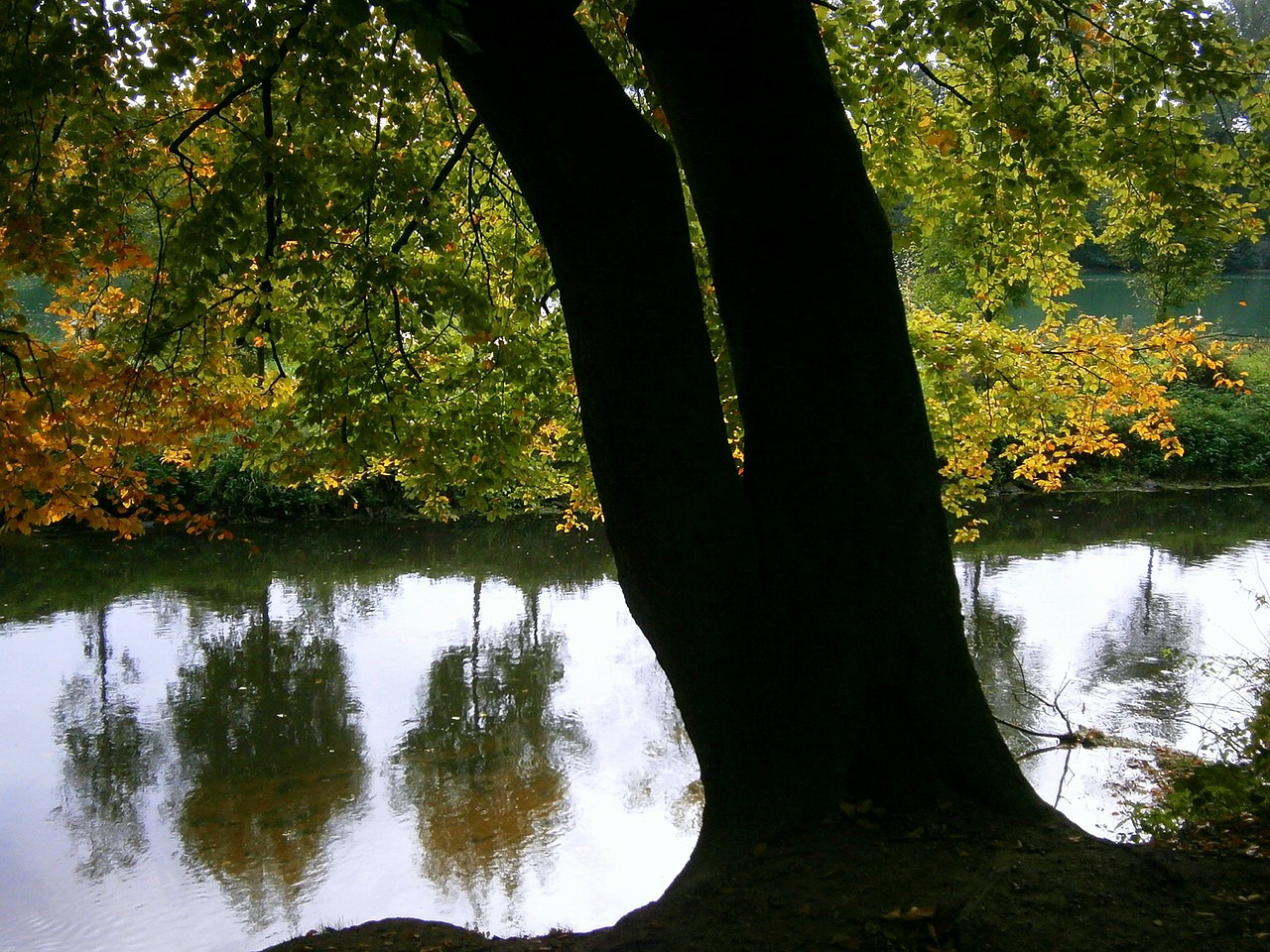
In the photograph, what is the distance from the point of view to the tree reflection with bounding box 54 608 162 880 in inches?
291

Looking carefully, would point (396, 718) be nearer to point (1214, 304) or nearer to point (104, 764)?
point (104, 764)

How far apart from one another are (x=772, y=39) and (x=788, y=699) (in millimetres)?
1831

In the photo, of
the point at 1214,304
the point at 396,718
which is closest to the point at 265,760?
the point at 396,718

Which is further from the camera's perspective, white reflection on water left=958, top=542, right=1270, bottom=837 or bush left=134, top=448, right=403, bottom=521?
bush left=134, top=448, right=403, bottom=521

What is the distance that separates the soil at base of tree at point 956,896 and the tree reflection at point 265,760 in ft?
15.7

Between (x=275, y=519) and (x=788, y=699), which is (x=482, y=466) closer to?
(x=788, y=699)

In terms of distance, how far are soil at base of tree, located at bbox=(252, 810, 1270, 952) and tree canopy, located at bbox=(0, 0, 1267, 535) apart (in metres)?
1.73

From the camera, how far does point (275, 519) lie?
18.9 m

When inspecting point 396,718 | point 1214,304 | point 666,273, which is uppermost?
point 1214,304

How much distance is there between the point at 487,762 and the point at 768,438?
264 inches

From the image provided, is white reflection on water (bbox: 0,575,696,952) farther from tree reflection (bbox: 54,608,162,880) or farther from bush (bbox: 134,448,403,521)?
bush (bbox: 134,448,403,521)

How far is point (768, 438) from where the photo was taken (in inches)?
113

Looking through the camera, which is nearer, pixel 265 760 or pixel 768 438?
pixel 768 438

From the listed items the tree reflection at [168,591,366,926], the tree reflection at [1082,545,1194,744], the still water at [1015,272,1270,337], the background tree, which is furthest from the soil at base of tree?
the still water at [1015,272,1270,337]
